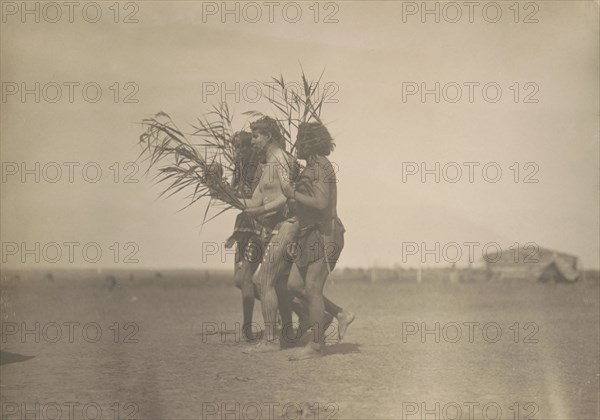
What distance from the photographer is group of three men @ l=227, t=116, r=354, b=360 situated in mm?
3195

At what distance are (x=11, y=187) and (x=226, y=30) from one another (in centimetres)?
127

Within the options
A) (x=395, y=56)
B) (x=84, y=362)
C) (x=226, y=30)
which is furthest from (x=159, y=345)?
(x=395, y=56)

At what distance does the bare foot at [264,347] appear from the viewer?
3.23 metres

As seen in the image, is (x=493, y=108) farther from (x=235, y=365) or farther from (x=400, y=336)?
(x=235, y=365)

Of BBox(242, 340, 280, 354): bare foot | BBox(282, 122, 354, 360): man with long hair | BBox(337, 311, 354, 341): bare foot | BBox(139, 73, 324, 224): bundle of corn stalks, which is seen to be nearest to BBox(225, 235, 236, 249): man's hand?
BBox(139, 73, 324, 224): bundle of corn stalks

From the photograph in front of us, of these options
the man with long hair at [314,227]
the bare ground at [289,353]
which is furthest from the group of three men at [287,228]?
the bare ground at [289,353]

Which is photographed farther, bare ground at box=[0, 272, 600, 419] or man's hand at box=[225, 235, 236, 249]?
man's hand at box=[225, 235, 236, 249]

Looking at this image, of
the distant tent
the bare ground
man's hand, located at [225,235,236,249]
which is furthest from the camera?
the distant tent

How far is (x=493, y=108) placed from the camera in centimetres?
346

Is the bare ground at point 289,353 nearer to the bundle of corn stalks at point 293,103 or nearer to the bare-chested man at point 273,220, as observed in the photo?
the bare-chested man at point 273,220

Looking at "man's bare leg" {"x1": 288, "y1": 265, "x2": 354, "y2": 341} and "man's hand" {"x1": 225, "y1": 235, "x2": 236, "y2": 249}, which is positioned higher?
"man's hand" {"x1": 225, "y1": 235, "x2": 236, "y2": 249}

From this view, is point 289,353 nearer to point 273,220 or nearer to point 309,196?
point 273,220

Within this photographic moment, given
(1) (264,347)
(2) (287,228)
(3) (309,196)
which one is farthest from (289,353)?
(3) (309,196)

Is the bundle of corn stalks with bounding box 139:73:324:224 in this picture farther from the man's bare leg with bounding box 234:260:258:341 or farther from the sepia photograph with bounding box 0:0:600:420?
the man's bare leg with bounding box 234:260:258:341
